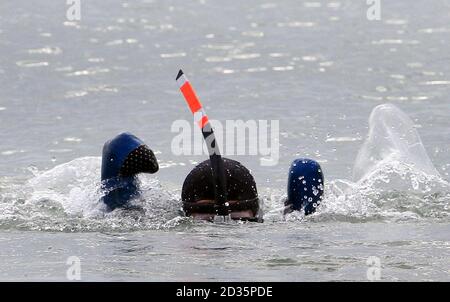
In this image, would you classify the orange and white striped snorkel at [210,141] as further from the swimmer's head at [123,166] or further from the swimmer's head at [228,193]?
the swimmer's head at [123,166]

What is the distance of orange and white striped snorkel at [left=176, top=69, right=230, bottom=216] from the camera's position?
9156 mm

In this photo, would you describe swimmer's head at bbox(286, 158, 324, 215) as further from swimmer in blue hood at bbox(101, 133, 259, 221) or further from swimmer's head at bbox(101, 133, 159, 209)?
swimmer's head at bbox(101, 133, 159, 209)

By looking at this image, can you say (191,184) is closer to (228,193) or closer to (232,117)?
(228,193)

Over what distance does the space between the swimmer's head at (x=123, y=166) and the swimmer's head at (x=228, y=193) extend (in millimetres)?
469

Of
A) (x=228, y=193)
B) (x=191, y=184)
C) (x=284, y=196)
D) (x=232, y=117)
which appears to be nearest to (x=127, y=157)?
(x=191, y=184)

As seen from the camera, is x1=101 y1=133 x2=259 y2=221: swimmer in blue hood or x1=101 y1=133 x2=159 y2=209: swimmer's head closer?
x1=101 y1=133 x2=259 y2=221: swimmer in blue hood

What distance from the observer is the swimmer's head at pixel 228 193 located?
393 inches

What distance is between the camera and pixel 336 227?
Answer: 1031 cm

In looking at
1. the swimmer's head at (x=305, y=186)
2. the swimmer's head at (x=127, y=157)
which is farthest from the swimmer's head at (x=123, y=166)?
the swimmer's head at (x=305, y=186)

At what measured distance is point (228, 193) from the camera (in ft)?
32.8

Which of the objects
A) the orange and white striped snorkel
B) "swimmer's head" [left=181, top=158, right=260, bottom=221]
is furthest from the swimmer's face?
the orange and white striped snorkel

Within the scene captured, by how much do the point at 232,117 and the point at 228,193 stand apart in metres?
6.88

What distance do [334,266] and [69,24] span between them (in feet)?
49.2

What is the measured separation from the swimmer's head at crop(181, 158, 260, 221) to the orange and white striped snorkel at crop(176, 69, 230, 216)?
9cm
